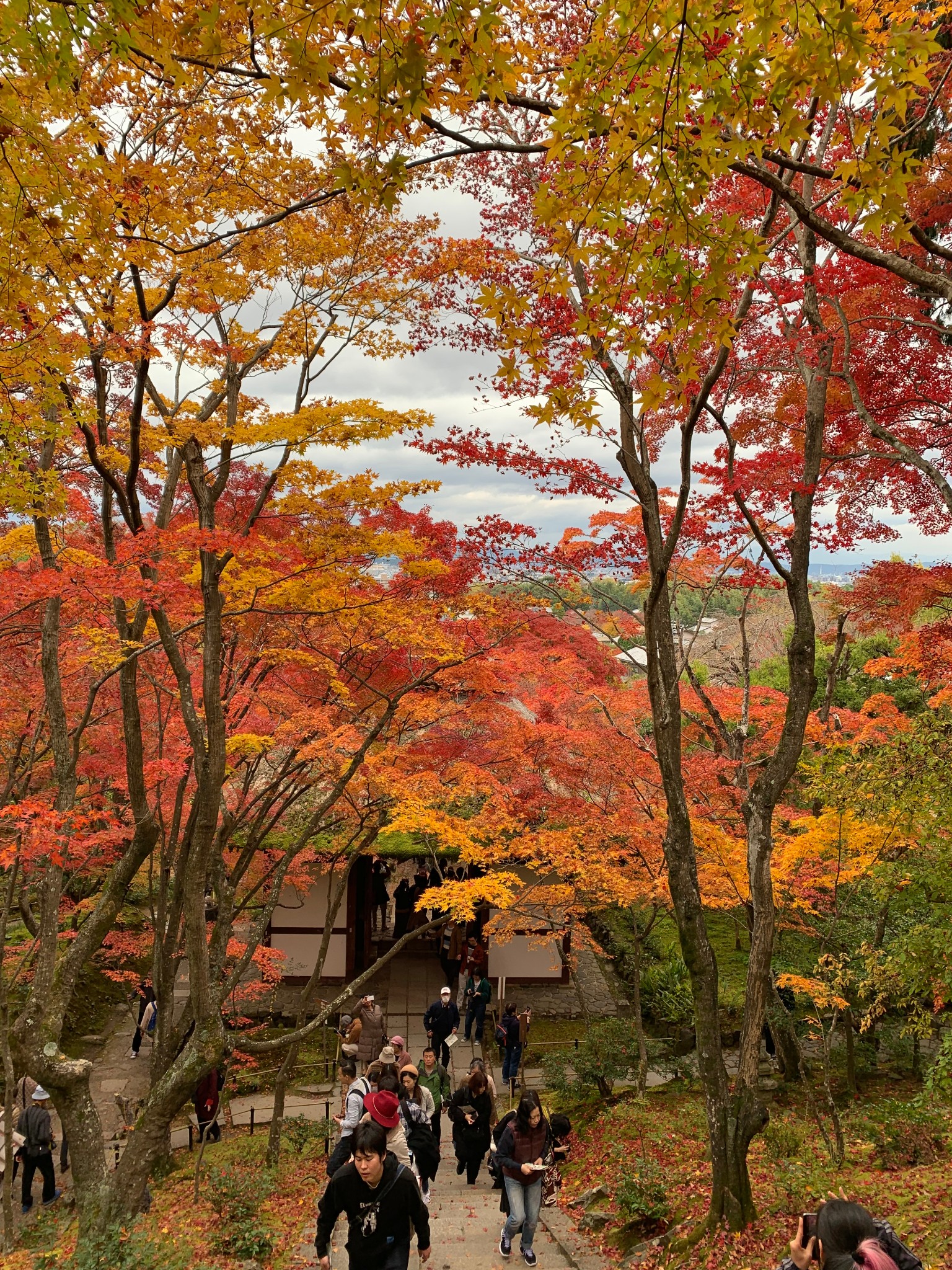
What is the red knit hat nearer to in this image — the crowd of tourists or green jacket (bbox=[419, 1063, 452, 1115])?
the crowd of tourists

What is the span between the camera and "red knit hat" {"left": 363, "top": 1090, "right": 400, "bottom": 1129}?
441 centimetres

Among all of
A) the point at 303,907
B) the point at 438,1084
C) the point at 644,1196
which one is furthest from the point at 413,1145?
the point at 303,907

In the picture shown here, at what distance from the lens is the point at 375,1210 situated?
388 cm

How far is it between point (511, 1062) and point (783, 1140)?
4.27 metres

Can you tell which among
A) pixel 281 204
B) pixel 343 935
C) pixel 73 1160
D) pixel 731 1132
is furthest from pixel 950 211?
pixel 343 935

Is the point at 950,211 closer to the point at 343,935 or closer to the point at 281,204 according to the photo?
the point at 281,204

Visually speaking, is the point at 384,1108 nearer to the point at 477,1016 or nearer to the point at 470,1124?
the point at 470,1124

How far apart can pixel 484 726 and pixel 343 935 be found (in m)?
6.16

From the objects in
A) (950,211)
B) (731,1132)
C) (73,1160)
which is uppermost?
(950,211)

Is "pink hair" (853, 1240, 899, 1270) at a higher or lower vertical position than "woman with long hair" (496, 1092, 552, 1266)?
higher

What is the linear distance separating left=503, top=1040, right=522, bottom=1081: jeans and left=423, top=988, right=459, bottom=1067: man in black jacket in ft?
2.85

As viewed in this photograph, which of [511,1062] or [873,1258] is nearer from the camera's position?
[873,1258]

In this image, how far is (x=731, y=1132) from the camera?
5.43 meters

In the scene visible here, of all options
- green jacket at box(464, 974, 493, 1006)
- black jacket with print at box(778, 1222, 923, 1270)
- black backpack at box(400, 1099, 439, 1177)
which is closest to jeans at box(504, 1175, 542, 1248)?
black backpack at box(400, 1099, 439, 1177)
